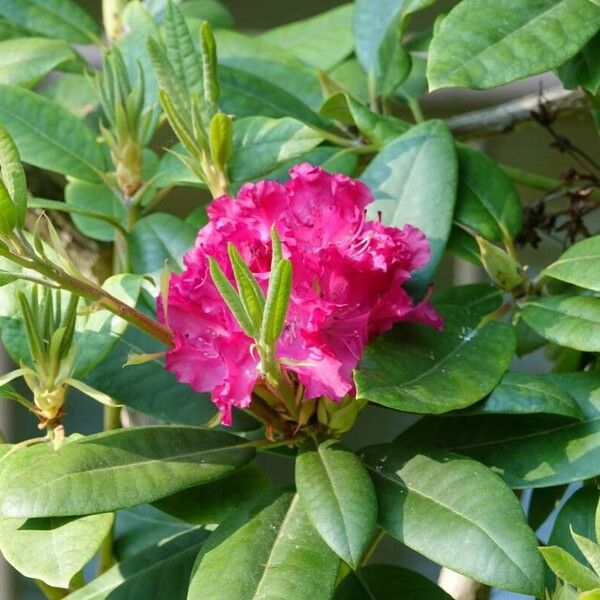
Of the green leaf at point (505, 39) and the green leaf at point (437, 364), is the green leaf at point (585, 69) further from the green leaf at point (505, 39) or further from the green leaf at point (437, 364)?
the green leaf at point (437, 364)

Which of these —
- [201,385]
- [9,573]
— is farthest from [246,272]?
[9,573]

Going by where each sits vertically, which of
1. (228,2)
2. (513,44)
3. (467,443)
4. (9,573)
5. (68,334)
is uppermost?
(513,44)

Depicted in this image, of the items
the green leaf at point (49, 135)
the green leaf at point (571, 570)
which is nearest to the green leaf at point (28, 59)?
the green leaf at point (49, 135)

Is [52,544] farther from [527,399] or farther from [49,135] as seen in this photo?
[49,135]

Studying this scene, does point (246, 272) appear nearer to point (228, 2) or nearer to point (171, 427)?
point (171, 427)

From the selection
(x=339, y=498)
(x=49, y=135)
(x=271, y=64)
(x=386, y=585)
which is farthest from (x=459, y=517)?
(x=271, y=64)
